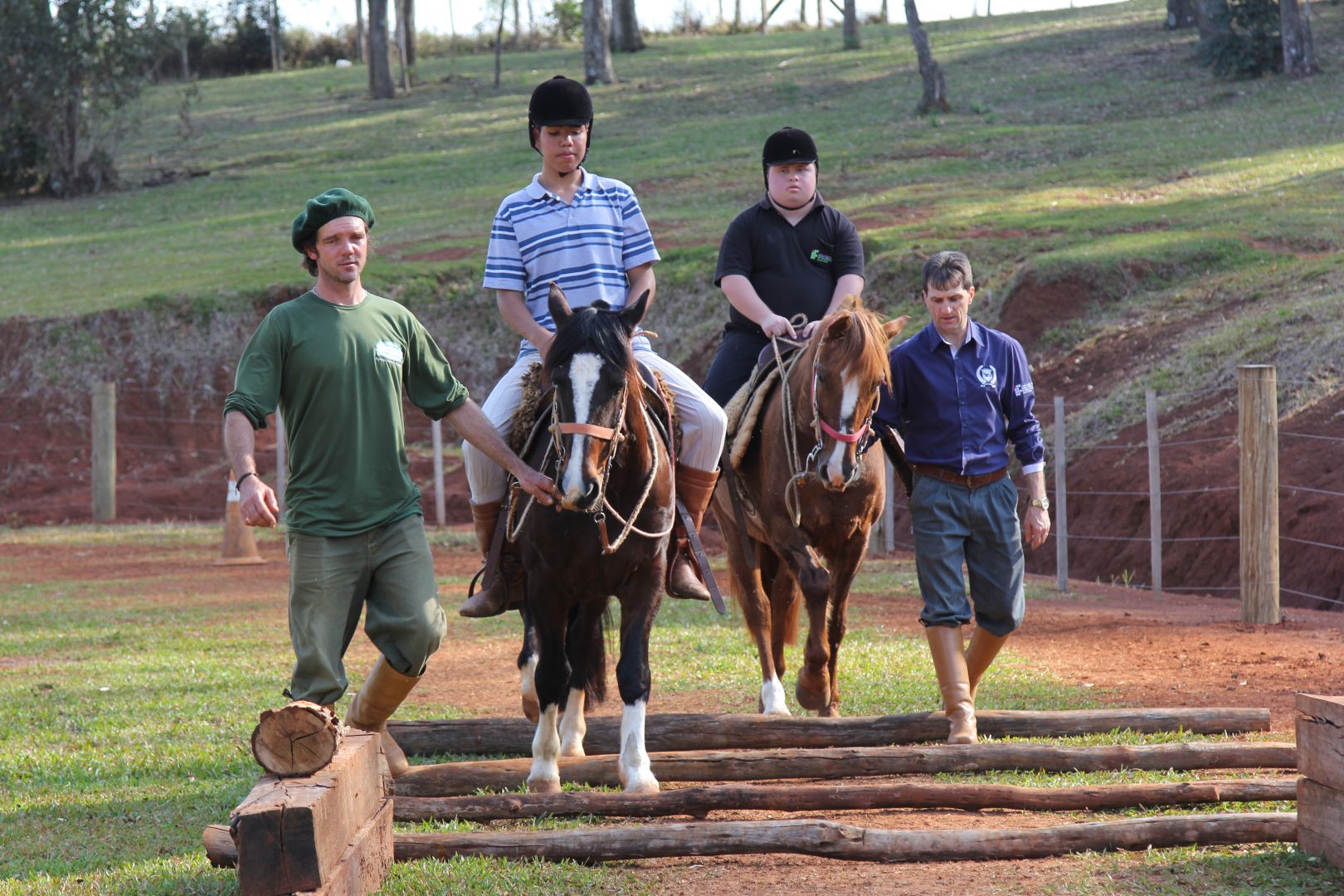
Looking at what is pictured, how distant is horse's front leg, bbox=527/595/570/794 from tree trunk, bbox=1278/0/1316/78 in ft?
120

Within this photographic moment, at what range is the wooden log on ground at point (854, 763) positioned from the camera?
22.1 ft

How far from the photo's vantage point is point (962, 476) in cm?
752

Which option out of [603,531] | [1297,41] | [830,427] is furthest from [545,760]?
[1297,41]

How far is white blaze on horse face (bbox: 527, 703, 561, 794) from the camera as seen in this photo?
261 inches

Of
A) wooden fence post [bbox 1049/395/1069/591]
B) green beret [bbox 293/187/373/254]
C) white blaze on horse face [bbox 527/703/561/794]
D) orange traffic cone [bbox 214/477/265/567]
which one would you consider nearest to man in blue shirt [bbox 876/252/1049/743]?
white blaze on horse face [bbox 527/703/561/794]

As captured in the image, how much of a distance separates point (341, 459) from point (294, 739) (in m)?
1.34

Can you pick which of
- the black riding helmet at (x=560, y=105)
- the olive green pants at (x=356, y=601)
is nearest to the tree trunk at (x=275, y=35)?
the black riding helmet at (x=560, y=105)

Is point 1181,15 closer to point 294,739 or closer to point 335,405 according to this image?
point 335,405

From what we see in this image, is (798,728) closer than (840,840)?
No

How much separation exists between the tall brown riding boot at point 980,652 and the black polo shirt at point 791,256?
2.31 meters

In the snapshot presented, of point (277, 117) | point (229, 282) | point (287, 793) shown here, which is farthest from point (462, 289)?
point (277, 117)

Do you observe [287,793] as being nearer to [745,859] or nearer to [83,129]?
[745,859]

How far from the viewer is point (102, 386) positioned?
75.3ft

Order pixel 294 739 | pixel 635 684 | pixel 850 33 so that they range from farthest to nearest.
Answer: pixel 850 33 < pixel 635 684 < pixel 294 739
